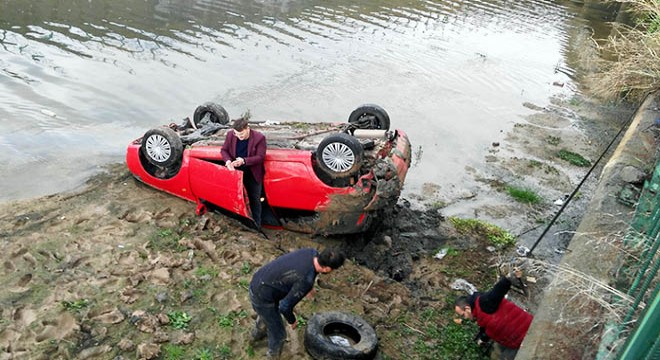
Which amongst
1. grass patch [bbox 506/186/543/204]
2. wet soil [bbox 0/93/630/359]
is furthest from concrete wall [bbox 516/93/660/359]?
grass patch [bbox 506/186/543/204]

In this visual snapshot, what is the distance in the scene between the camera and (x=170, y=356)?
16.2ft

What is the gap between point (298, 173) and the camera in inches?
261

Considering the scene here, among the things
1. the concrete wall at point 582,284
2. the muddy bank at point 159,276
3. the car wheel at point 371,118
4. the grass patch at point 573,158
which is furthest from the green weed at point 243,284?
the grass patch at point 573,158

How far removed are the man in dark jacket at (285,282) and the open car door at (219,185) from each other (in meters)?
2.19

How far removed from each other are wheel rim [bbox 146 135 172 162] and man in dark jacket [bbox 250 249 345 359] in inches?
123

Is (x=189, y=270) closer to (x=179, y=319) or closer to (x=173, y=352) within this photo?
(x=179, y=319)

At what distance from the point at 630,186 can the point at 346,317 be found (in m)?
4.81

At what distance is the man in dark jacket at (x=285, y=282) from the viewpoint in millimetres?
4574

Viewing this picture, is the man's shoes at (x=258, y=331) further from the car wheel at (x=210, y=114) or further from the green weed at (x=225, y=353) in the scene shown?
the car wheel at (x=210, y=114)

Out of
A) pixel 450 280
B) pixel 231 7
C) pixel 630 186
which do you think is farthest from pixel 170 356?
pixel 231 7

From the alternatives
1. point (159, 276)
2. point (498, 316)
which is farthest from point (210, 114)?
point (498, 316)

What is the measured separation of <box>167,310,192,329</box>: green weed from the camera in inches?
210

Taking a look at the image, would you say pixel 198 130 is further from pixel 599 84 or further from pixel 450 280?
pixel 599 84

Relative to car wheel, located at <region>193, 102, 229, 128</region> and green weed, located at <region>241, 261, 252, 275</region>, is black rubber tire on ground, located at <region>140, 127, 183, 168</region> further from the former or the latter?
green weed, located at <region>241, 261, 252, 275</region>
